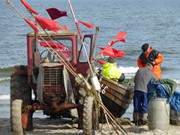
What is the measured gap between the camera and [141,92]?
46.2 ft

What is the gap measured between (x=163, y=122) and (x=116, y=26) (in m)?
49.3

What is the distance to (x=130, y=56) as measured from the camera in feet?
121

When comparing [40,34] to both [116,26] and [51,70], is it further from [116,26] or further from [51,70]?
[116,26]

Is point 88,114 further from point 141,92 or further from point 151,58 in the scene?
point 151,58

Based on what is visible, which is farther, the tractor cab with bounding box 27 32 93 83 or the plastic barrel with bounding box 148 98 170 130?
the tractor cab with bounding box 27 32 93 83

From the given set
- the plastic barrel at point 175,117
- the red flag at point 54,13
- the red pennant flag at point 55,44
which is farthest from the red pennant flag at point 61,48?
the plastic barrel at point 175,117

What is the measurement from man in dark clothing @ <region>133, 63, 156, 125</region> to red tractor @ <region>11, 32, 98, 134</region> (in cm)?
111

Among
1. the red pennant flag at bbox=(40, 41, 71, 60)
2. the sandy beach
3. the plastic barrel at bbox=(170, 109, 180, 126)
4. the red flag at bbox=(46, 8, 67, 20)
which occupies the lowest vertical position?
the sandy beach

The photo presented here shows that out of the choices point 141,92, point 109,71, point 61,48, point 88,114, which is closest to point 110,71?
point 109,71

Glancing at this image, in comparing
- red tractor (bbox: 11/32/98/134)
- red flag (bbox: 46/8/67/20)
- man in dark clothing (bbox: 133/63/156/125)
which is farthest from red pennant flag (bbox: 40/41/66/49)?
man in dark clothing (bbox: 133/63/156/125)

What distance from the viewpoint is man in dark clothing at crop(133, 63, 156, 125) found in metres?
14.1

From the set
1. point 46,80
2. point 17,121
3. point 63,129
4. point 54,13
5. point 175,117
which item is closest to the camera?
point 54,13

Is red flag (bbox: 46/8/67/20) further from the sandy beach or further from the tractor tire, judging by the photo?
the sandy beach

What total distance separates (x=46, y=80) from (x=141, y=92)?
2.06 m
